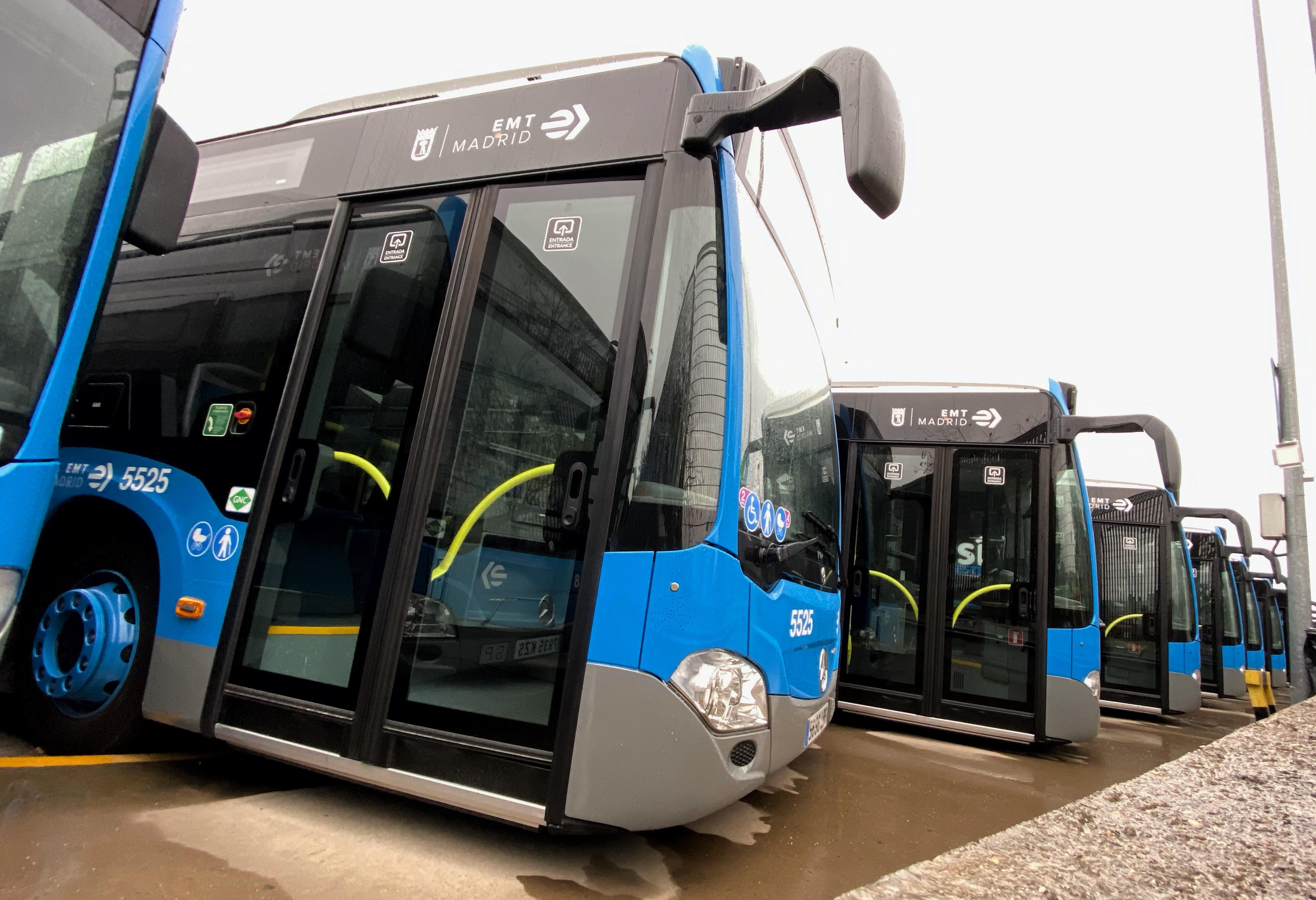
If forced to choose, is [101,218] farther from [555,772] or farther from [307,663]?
[555,772]

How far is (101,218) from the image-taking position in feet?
7.63

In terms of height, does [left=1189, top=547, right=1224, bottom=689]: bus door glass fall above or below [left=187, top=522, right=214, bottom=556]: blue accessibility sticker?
above

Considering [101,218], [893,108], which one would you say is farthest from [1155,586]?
[101,218]

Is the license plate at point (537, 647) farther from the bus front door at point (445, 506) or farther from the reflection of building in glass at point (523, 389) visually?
the reflection of building in glass at point (523, 389)

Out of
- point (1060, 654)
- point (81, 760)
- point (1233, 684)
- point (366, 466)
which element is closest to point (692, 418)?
point (366, 466)

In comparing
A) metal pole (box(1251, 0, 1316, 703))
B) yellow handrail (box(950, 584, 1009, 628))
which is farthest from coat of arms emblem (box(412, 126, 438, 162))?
metal pole (box(1251, 0, 1316, 703))

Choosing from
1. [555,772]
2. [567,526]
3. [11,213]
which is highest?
[11,213]

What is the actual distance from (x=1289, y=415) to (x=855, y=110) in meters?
8.16

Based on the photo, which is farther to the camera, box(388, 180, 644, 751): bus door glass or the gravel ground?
box(388, 180, 644, 751): bus door glass

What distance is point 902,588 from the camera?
6.65 meters

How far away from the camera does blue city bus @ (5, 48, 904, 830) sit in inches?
99.3

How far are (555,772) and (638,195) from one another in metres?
2.13

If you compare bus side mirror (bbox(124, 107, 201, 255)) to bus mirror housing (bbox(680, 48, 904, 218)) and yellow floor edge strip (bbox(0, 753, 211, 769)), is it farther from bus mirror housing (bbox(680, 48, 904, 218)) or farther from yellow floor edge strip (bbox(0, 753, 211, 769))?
yellow floor edge strip (bbox(0, 753, 211, 769))

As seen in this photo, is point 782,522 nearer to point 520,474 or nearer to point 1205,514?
point 520,474
